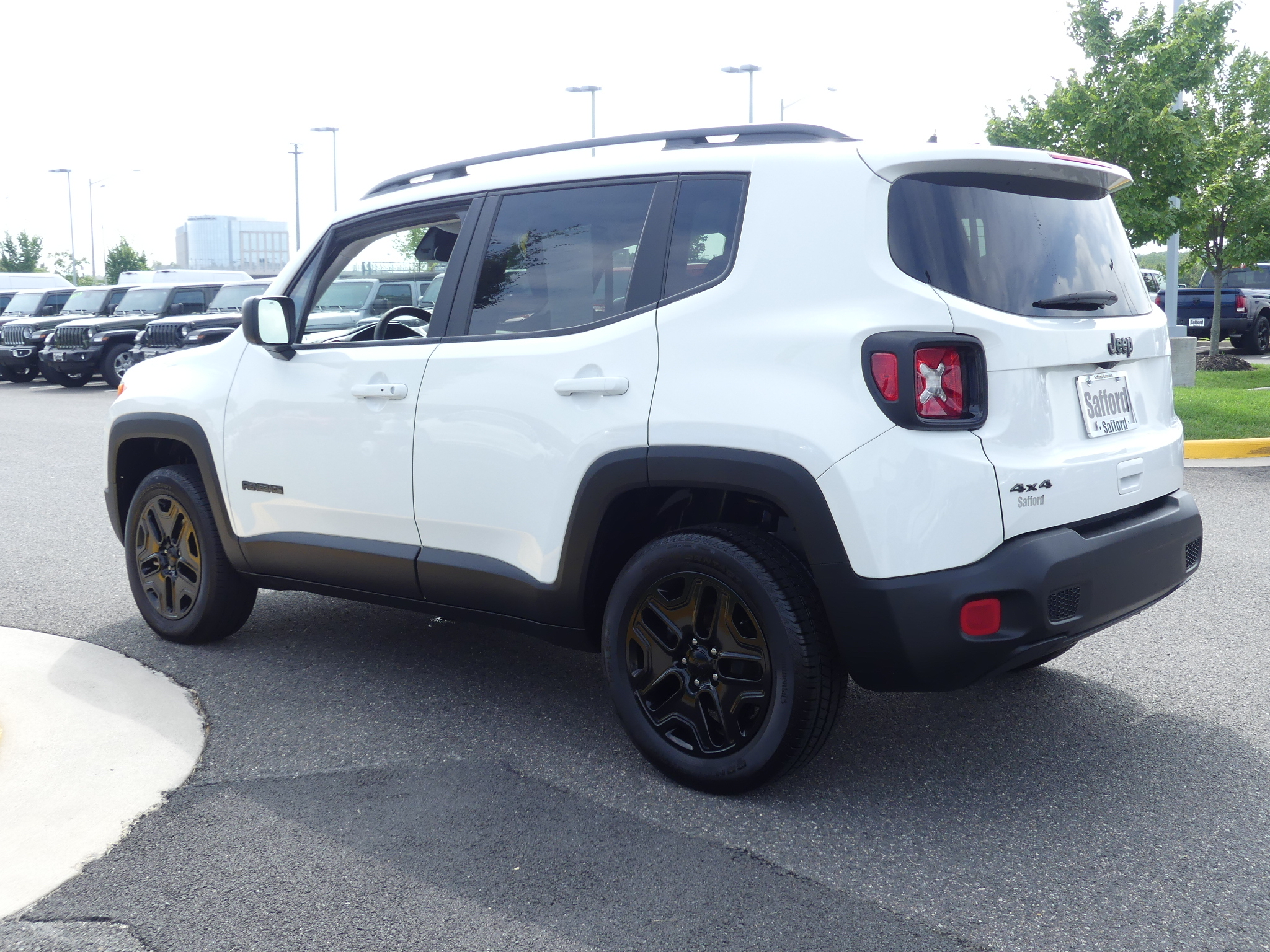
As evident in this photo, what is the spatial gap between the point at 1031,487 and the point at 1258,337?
22374 mm

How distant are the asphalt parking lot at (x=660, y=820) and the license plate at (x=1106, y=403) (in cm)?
104

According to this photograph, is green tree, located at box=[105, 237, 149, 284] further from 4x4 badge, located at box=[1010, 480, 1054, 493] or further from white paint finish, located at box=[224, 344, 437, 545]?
4x4 badge, located at box=[1010, 480, 1054, 493]

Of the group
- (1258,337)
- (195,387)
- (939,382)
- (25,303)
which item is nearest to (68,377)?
(25,303)

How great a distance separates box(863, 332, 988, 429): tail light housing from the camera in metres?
2.97

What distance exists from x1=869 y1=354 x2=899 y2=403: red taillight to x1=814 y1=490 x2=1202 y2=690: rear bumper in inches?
18.1

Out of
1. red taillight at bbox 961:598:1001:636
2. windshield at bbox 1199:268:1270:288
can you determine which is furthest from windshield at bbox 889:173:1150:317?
windshield at bbox 1199:268:1270:288

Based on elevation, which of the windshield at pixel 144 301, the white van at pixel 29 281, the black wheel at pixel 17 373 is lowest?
the black wheel at pixel 17 373

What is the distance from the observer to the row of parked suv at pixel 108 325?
63.5 feet

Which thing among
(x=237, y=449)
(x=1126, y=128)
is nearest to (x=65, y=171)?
(x=1126, y=128)

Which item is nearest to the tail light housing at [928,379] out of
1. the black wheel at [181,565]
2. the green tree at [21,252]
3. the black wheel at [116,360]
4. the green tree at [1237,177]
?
the black wheel at [181,565]

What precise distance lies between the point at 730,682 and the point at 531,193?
68.2 inches

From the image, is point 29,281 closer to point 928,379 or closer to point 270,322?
point 270,322

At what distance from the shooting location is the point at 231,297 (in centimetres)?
2088

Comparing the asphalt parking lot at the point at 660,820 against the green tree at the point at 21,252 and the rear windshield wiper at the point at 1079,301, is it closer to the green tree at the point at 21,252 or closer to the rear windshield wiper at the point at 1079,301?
the rear windshield wiper at the point at 1079,301
